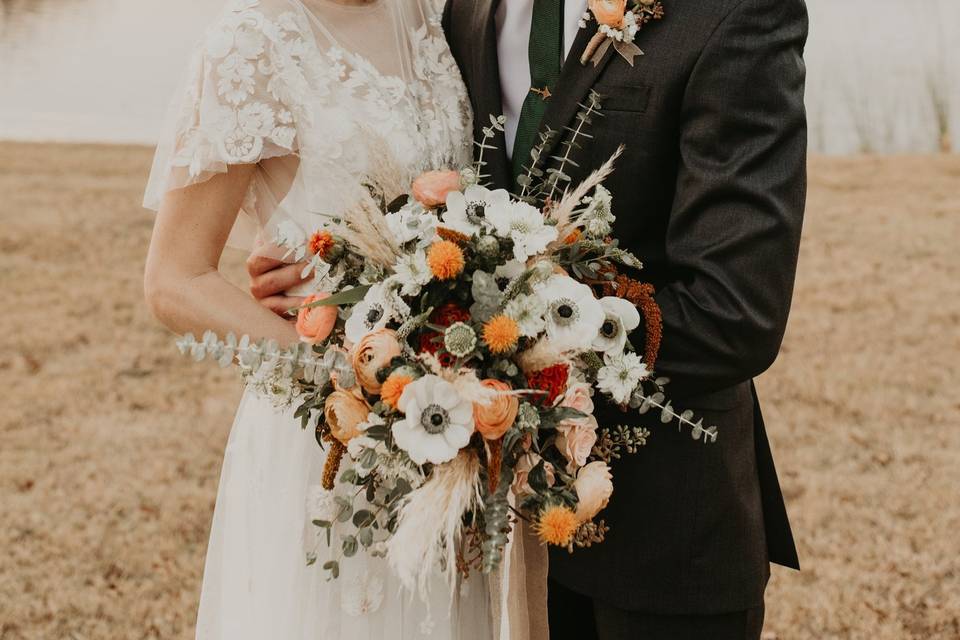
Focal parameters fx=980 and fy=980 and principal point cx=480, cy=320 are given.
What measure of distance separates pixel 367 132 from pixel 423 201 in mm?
382

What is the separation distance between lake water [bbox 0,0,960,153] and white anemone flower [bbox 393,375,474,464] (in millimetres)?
10488

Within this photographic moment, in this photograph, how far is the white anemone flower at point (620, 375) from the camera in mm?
1651

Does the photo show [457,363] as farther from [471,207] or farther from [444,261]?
[471,207]

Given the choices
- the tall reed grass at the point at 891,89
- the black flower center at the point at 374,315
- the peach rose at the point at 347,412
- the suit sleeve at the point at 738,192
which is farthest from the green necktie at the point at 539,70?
the tall reed grass at the point at 891,89

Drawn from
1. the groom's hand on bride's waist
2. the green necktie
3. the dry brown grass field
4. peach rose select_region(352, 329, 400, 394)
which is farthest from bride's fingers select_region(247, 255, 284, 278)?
the dry brown grass field

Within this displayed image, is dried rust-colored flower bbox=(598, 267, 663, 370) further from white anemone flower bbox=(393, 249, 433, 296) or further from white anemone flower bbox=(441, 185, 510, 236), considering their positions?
white anemone flower bbox=(393, 249, 433, 296)

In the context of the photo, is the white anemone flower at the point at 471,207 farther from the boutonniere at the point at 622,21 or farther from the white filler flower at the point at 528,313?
the boutonniere at the point at 622,21

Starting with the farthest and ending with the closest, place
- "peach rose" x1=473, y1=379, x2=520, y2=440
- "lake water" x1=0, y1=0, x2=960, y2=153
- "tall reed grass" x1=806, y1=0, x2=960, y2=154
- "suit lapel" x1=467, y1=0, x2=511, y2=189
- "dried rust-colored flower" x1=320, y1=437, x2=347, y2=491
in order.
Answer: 1. "lake water" x1=0, y1=0, x2=960, y2=153
2. "tall reed grass" x1=806, y1=0, x2=960, y2=154
3. "suit lapel" x1=467, y1=0, x2=511, y2=189
4. "dried rust-colored flower" x1=320, y1=437, x2=347, y2=491
5. "peach rose" x1=473, y1=379, x2=520, y2=440

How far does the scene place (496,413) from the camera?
1474 mm

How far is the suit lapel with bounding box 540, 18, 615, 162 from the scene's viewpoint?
2.00 metres

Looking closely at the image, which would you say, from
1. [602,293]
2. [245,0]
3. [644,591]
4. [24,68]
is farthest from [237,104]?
[24,68]

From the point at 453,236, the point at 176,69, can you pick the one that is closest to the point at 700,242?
the point at 453,236

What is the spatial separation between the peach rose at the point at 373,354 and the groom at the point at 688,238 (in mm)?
607

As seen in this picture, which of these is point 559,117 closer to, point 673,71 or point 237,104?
point 673,71
